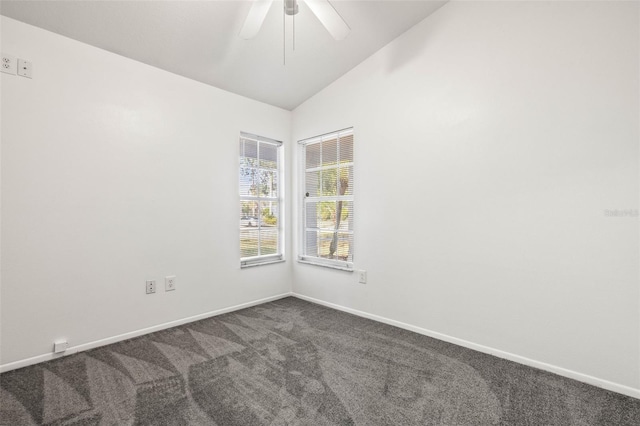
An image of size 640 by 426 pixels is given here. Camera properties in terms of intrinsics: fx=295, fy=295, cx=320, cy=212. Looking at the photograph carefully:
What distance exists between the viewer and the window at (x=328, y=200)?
133 inches

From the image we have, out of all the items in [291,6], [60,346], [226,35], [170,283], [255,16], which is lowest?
[60,346]

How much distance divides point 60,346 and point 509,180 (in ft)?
11.9

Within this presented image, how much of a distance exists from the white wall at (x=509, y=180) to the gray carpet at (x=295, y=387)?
1.10 feet

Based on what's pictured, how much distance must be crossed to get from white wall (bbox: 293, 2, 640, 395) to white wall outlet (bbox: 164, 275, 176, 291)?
6.18 ft

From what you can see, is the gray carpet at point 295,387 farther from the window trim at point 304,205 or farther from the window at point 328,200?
the window at point 328,200

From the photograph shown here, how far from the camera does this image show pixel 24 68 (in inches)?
83.0

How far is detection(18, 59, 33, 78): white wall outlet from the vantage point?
2092 mm

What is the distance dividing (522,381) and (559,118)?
1.80 meters

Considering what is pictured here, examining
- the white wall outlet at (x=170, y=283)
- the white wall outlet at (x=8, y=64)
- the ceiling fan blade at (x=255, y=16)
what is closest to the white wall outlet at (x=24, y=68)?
the white wall outlet at (x=8, y=64)

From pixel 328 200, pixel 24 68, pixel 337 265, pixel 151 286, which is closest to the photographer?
pixel 24 68

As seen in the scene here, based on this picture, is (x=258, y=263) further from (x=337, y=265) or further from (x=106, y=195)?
(x=106, y=195)

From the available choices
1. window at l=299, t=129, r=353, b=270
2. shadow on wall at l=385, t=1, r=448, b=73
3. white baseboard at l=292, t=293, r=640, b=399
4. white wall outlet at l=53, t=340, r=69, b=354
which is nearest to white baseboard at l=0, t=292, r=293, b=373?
white wall outlet at l=53, t=340, r=69, b=354

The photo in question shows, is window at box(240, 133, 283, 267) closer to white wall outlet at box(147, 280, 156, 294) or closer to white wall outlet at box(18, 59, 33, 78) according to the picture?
white wall outlet at box(147, 280, 156, 294)

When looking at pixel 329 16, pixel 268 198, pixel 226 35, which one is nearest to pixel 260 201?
pixel 268 198
